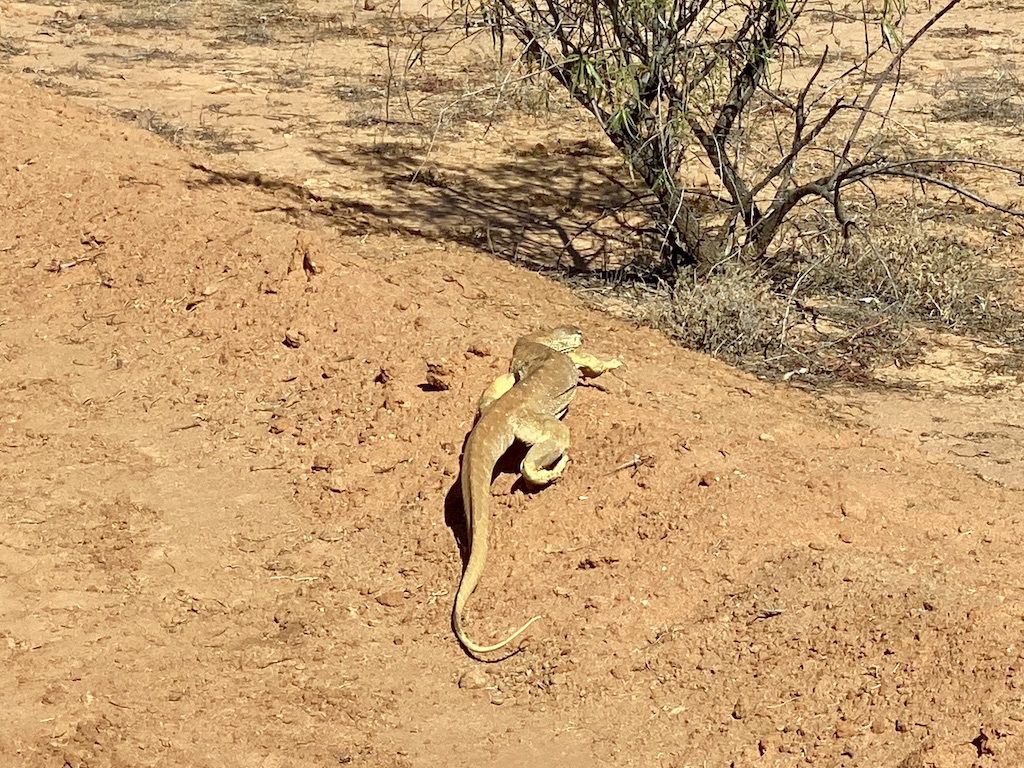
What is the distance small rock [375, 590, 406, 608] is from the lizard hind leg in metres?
0.78

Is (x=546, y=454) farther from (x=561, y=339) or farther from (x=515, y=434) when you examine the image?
(x=561, y=339)

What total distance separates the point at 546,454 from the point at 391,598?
95 cm

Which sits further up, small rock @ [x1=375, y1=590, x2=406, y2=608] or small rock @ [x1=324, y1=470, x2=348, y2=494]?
small rock @ [x1=324, y1=470, x2=348, y2=494]

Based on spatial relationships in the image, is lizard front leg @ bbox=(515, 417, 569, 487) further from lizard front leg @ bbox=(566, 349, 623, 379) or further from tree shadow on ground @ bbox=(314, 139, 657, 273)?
tree shadow on ground @ bbox=(314, 139, 657, 273)

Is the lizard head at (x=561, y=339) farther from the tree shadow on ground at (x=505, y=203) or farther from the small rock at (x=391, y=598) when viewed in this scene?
the tree shadow on ground at (x=505, y=203)

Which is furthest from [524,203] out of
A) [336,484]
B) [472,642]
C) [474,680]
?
[474,680]

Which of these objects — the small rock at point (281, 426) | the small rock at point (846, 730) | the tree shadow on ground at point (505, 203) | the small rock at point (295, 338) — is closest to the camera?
the small rock at point (846, 730)

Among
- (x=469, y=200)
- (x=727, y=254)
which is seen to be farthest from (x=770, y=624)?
(x=469, y=200)

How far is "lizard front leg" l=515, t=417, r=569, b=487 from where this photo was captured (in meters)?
6.08

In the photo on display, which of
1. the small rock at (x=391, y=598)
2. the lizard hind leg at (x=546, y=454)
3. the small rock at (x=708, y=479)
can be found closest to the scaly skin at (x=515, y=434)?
the lizard hind leg at (x=546, y=454)

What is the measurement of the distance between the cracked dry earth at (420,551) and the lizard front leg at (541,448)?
15 centimetres

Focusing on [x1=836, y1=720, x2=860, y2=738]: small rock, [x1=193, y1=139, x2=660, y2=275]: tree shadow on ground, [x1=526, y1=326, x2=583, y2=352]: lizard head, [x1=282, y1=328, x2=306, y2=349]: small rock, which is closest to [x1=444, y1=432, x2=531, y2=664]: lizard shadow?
[x1=526, y1=326, x2=583, y2=352]: lizard head

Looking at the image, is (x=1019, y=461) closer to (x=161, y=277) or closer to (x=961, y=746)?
(x=961, y=746)

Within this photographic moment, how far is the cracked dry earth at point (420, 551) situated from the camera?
507 centimetres
